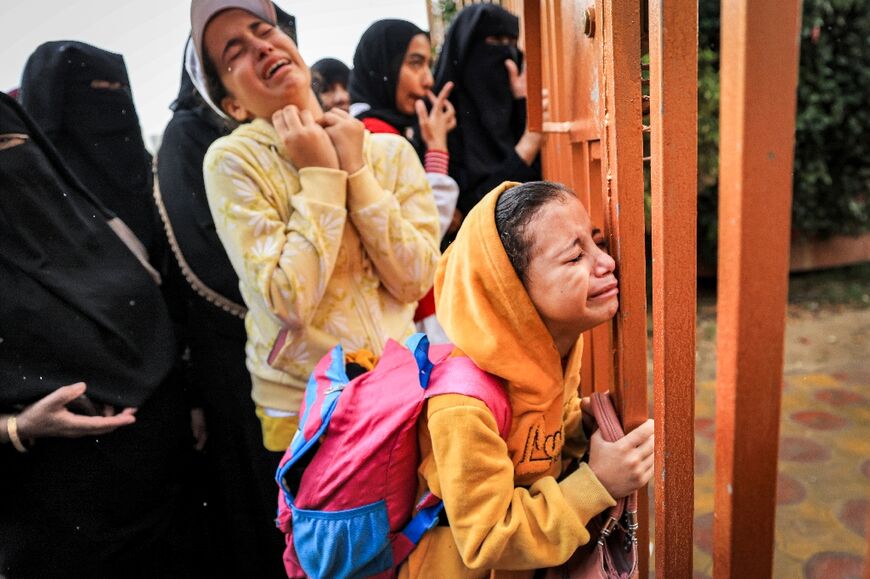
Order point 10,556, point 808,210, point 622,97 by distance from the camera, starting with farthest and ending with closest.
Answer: point 808,210, point 10,556, point 622,97

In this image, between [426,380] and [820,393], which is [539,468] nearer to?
[426,380]

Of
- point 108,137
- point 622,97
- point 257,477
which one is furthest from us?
point 108,137

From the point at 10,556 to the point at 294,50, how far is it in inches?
64.2

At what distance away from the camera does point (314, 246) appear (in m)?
1.46

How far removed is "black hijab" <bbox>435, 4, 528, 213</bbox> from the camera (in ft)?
7.67

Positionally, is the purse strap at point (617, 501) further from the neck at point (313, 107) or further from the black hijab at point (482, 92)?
the black hijab at point (482, 92)

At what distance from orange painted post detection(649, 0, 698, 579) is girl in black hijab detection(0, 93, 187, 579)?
1509 mm

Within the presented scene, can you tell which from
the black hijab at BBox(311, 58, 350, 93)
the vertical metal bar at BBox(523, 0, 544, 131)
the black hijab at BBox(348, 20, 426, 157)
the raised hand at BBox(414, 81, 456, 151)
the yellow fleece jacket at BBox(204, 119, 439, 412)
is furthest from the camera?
the black hijab at BBox(311, 58, 350, 93)

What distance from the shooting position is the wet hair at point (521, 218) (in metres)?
A: 1.02

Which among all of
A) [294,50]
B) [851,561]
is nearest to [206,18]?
[294,50]

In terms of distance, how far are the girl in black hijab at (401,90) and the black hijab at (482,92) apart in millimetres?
72

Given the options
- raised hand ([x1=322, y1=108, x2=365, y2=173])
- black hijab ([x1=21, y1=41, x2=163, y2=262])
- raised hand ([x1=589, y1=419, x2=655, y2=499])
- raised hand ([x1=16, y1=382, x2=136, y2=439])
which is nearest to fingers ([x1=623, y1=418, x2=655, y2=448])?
raised hand ([x1=589, y1=419, x2=655, y2=499])

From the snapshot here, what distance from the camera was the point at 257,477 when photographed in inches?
79.9

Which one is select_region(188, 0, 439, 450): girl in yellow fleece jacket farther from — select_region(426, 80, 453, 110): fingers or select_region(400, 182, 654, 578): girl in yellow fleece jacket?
select_region(426, 80, 453, 110): fingers
